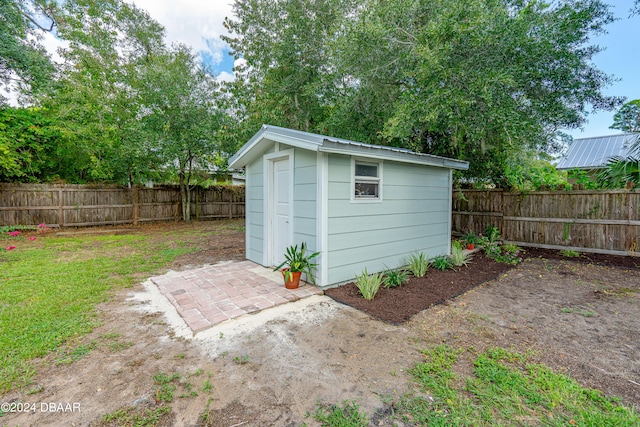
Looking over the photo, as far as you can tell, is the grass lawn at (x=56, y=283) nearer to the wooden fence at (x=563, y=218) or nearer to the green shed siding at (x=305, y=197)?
the green shed siding at (x=305, y=197)

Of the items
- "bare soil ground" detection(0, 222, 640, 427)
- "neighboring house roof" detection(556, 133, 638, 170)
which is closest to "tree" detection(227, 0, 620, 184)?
"bare soil ground" detection(0, 222, 640, 427)

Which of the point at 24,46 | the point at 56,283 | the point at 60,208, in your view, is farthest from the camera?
the point at 24,46

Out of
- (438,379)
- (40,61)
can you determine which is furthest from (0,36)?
(438,379)

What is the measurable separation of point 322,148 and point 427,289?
8.69 ft

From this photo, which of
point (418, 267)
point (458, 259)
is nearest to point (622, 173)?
point (458, 259)

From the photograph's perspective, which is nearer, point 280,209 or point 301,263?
point 301,263

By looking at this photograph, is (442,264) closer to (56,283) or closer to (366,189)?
(366,189)

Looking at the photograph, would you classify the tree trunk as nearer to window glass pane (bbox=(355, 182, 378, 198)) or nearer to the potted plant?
the potted plant

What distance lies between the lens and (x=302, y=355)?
2.57 m

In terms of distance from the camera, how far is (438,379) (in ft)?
7.28

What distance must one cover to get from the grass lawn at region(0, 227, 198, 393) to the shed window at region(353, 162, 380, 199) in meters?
3.79

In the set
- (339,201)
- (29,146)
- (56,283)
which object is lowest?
(56,283)

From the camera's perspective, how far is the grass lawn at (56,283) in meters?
2.63

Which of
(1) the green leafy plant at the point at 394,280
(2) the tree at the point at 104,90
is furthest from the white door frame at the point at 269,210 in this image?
(2) the tree at the point at 104,90
